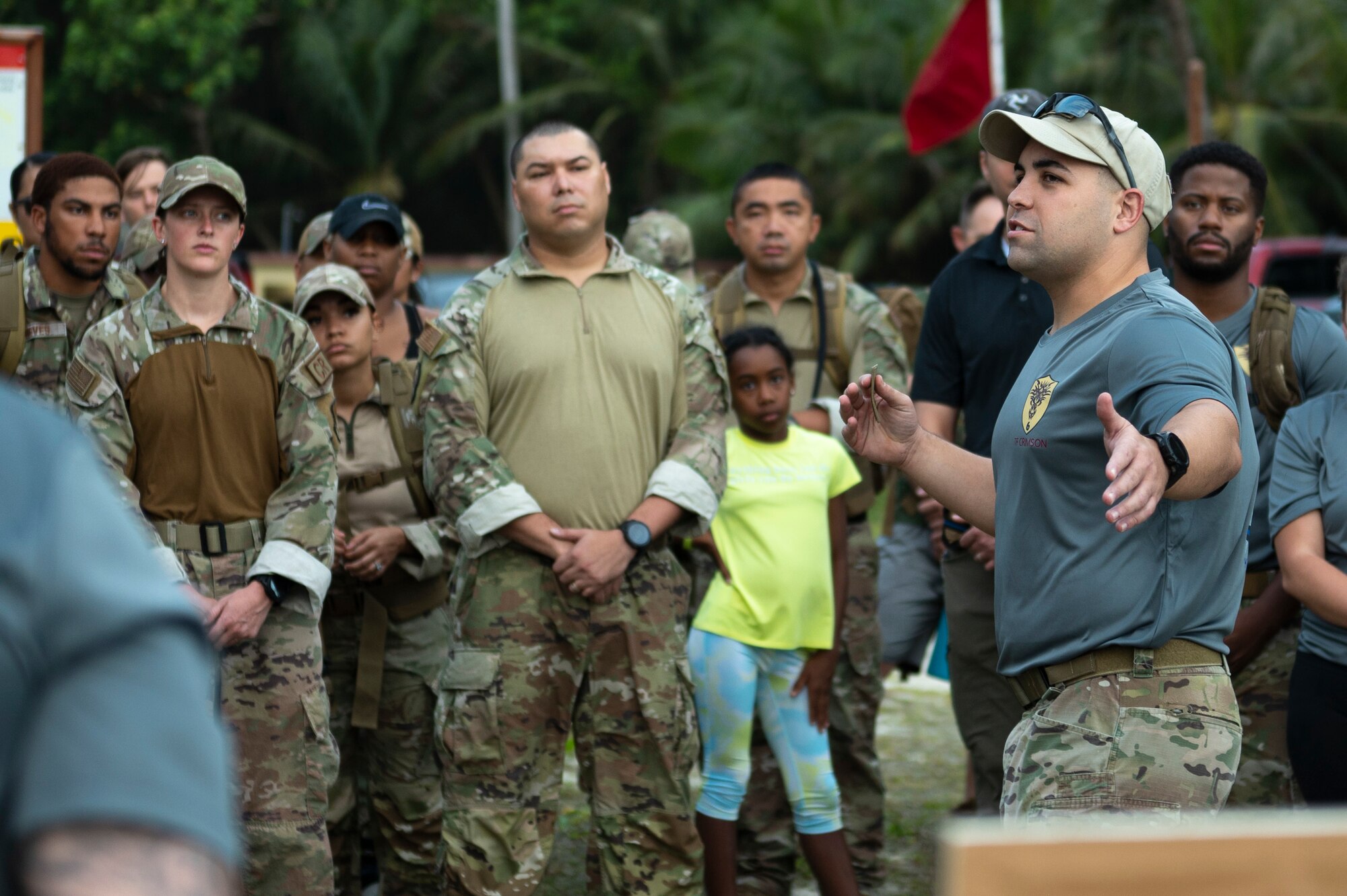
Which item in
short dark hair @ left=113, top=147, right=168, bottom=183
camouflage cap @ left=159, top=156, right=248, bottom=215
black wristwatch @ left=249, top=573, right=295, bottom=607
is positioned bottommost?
black wristwatch @ left=249, top=573, right=295, bottom=607

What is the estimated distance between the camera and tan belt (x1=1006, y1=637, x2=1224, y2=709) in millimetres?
3131

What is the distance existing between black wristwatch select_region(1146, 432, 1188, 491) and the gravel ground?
10.5ft

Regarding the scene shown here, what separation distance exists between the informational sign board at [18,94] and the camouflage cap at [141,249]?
110 cm

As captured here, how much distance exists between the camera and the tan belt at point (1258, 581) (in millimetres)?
4785

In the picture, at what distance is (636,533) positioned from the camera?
4621 millimetres

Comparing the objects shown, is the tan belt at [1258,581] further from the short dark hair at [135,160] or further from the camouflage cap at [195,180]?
the short dark hair at [135,160]

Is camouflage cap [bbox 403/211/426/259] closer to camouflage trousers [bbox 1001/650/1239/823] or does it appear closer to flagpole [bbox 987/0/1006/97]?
camouflage trousers [bbox 1001/650/1239/823]

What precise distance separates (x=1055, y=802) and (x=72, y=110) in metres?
27.4

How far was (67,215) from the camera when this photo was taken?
5.27 metres

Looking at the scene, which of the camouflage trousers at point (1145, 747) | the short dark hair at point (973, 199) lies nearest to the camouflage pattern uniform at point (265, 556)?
the camouflage trousers at point (1145, 747)

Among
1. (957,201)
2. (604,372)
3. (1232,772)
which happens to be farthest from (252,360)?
(957,201)

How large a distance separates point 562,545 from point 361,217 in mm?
2063

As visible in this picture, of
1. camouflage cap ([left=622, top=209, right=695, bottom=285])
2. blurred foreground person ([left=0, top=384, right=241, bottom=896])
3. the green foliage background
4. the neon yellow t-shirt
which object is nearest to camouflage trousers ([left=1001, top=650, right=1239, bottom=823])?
the neon yellow t-shirt

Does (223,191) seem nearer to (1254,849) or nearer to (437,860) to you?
(437,860)
